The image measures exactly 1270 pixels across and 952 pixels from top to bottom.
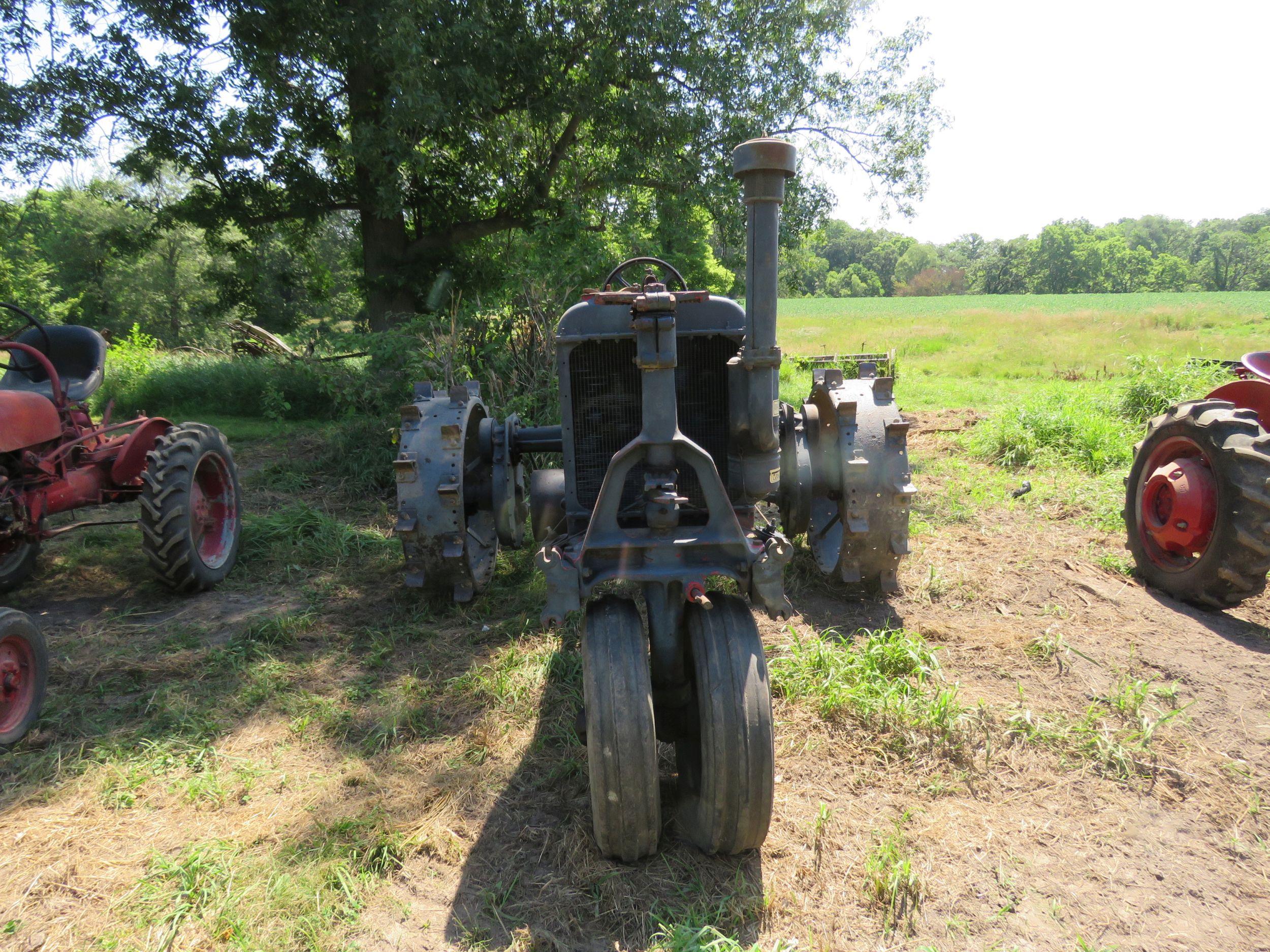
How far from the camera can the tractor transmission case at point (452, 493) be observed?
3902 mm

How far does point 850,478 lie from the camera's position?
12.2 feet

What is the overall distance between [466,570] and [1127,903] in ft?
10.6

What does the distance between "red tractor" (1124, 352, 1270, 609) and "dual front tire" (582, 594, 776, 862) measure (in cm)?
311

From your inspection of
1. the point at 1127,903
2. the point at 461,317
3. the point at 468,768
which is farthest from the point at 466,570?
the point at 461,317

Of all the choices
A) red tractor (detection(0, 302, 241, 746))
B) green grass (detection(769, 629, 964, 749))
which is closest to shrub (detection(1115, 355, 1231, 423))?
green grass (detection(769, 629, 964, 749))

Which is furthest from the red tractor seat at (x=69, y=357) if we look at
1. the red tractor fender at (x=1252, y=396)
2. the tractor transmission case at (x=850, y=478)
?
the red tractor fender at (x=1252, y=396)

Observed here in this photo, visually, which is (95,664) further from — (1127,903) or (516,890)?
(1127,903)

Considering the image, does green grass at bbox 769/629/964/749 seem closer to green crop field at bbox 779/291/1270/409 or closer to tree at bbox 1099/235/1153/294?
green crop field at bbox 779/291/1270/409

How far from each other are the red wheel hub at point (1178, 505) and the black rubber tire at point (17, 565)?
6.84m

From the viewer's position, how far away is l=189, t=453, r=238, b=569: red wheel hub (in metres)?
4.97

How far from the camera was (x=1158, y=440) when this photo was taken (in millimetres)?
4523

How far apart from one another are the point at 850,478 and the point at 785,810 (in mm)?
1692

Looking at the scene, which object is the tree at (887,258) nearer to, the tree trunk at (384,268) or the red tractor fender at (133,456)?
the tree trunk at (384,268)

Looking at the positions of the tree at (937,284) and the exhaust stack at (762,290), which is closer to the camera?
the exhaust stack at (762,290)
